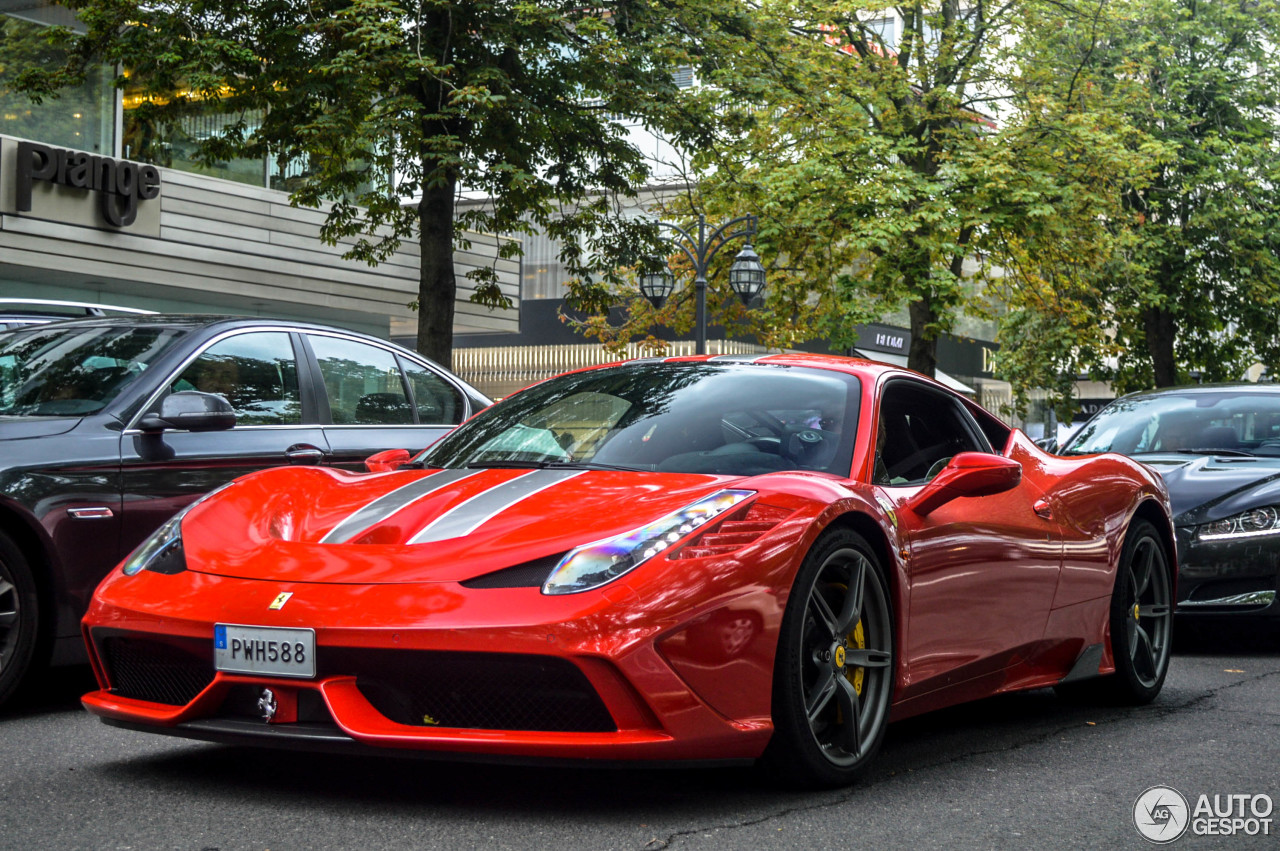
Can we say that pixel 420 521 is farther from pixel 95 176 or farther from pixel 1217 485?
pixel 95 176

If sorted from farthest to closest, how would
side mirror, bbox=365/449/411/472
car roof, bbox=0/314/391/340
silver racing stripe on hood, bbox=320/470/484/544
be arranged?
car roof, bbox=0/314/391/340, side mirror, bbox=365/449/411/472, silver racing stripe on hood, bbox=320/470/484/544

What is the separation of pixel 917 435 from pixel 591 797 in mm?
1956

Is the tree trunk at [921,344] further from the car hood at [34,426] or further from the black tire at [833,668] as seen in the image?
the black tire at [833,668]

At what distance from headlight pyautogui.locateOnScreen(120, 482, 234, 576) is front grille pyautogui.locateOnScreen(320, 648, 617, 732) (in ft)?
2.52

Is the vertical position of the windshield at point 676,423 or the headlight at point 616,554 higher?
the windshield at point 676,423

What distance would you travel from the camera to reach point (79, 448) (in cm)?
557

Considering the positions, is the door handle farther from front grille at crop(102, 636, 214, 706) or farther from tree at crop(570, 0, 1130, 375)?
tree at crop(570, 0, 1130, 375)

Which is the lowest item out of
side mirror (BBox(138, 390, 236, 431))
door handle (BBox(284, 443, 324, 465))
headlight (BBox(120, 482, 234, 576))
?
headlight (BBox(120, 482, 234, 576))

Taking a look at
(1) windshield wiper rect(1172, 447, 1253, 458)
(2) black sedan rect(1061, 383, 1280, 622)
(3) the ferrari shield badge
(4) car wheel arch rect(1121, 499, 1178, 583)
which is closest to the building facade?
(2) black sedan rect(1061, 383, 1280, 622)

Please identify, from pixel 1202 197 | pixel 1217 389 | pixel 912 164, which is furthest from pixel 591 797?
pixel 1202 197

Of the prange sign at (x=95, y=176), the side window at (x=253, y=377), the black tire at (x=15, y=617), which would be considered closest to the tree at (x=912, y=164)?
Result: the prange sign at (x=95, y=176)

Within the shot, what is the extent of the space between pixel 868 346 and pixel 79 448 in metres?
36.0

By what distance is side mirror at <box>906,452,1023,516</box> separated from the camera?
466 cm

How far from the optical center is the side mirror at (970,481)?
4.66 meters
